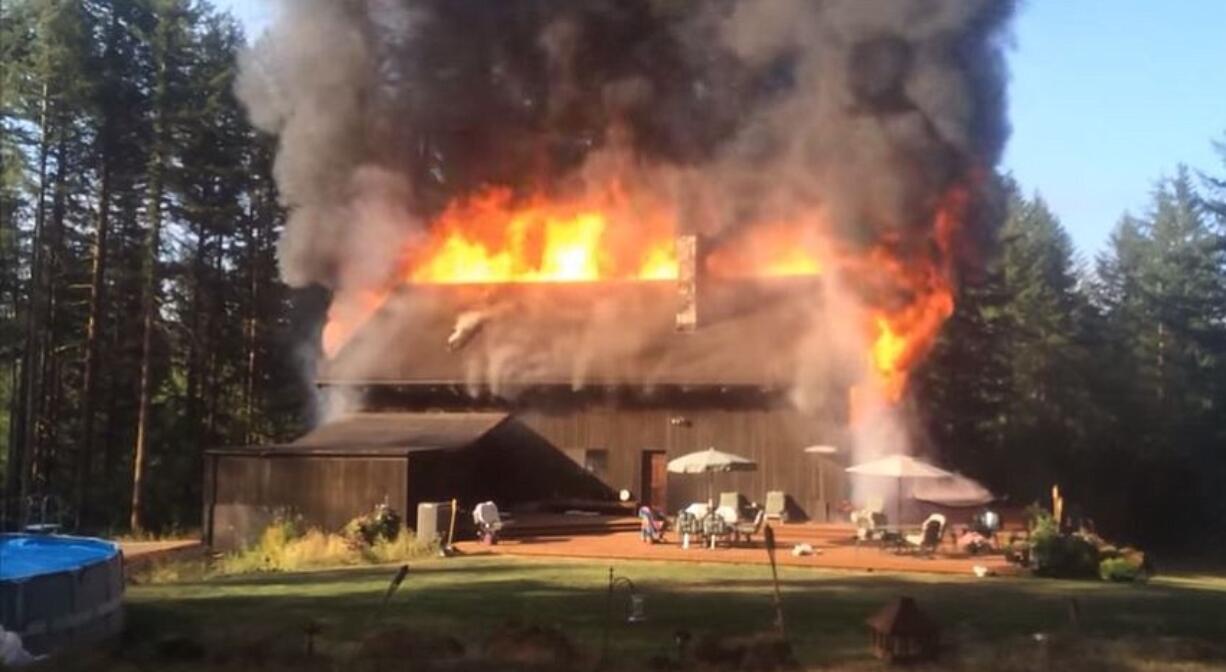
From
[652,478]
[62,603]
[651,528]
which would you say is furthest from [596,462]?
[62,603]

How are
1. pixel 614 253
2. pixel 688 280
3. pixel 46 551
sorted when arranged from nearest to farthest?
pixel 46 551, pixel 688 280, pixel 614 253

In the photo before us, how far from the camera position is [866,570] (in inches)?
961

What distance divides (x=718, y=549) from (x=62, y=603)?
50.8ft

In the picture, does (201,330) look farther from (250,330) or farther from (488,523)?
(488,523)

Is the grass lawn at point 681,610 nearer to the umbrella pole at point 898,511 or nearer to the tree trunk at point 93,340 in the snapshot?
the umbrella pole at point 898,511

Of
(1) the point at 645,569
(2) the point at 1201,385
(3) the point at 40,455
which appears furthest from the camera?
(2) the point at 1201,385

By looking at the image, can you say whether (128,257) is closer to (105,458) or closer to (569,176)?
(105,458)

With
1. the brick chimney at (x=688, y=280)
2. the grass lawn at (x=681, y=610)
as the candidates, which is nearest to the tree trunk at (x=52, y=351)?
the brick chimney at (x=688, y=280)

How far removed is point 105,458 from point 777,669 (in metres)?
37.9

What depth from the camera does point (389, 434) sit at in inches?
1437

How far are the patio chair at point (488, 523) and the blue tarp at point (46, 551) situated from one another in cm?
966

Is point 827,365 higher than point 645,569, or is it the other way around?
point 827,365

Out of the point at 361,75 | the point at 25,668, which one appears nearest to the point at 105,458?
the point at 361,75

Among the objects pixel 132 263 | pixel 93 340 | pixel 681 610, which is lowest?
pixel 681 610
